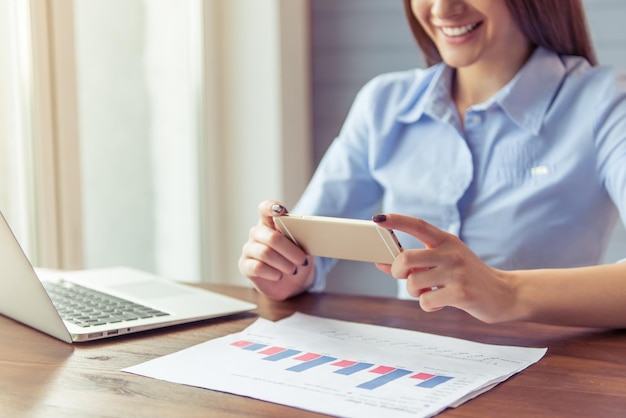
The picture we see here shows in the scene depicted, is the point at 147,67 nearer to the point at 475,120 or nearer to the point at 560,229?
the point at 475,120

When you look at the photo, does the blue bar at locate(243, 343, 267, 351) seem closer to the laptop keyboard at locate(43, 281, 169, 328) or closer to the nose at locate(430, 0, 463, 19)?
the laptop keyboard at locate(43, 281, 169, 328)

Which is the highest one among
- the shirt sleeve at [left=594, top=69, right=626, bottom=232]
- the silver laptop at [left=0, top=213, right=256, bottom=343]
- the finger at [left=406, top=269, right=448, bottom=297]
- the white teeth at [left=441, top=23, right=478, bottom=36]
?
the white teeth at [left=441, top=23, right=478, bottom=36]

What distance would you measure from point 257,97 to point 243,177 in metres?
0.24

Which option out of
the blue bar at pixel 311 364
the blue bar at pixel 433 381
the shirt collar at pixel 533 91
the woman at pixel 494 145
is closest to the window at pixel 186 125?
the woman at pixel 494 145

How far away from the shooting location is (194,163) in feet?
8.34

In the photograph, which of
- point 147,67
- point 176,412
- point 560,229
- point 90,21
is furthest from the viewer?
point 147,67

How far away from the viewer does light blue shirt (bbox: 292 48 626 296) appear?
59.9 inches

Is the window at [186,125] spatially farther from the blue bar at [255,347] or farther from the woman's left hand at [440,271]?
the woman's left hand at [440,271]

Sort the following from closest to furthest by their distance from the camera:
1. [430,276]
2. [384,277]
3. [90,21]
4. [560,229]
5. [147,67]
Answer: [430,276], [560,229], [90,21], [147,67], [384,277]

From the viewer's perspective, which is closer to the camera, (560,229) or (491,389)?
(491,389)

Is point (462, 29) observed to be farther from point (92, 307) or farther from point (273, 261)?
point (92, 307)

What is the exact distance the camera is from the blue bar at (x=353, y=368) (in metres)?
0.94

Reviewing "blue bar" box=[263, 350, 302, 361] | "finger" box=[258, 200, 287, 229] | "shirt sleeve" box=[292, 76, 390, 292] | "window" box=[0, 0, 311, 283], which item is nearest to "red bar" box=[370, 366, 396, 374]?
A: "blue bar" box=[263, 350, 302, 361]

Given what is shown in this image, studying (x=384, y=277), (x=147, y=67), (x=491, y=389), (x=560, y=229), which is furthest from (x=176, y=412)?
(x=384, y=277)
